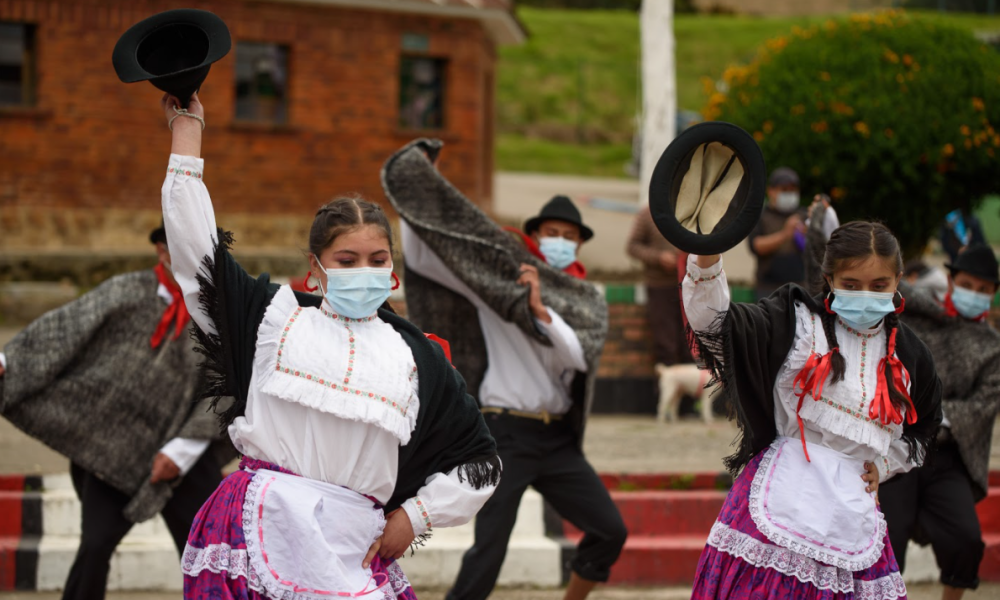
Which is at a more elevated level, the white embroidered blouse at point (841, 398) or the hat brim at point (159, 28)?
the hat brim at point (159, 28)

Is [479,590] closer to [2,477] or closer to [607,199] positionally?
[2,477]

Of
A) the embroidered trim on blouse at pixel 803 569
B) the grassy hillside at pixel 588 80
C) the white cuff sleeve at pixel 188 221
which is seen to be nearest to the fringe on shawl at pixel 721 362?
the embroidered trim on blouse at pixel 803 569

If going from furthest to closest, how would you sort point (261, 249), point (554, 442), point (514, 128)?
point (514, 128)
point (261, 249)
point (554, 442)

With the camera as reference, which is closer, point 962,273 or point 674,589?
point 962,273

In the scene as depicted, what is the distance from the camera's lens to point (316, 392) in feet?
11.0

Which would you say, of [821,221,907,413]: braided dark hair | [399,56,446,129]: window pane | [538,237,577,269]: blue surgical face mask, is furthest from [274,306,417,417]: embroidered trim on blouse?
[399,56,446,129]: window pane

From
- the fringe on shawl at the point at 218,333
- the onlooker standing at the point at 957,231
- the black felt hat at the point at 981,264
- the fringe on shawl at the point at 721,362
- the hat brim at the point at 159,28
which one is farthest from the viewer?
the onlooker standing at the point at 957,231

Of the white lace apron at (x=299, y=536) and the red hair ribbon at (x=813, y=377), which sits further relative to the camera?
the red hair ribbon at (x=813, y=377)

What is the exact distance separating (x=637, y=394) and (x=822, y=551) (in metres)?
6.61

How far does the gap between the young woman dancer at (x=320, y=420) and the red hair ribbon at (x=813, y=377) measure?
116 centimetres

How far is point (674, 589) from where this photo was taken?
22.8 feet

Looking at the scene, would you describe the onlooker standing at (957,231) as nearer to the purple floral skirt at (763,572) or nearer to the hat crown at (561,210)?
the hat crown at (561,210)

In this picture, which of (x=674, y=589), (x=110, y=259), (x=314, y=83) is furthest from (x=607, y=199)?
(x=674, y=589)

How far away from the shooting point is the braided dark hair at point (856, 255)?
4066mm
